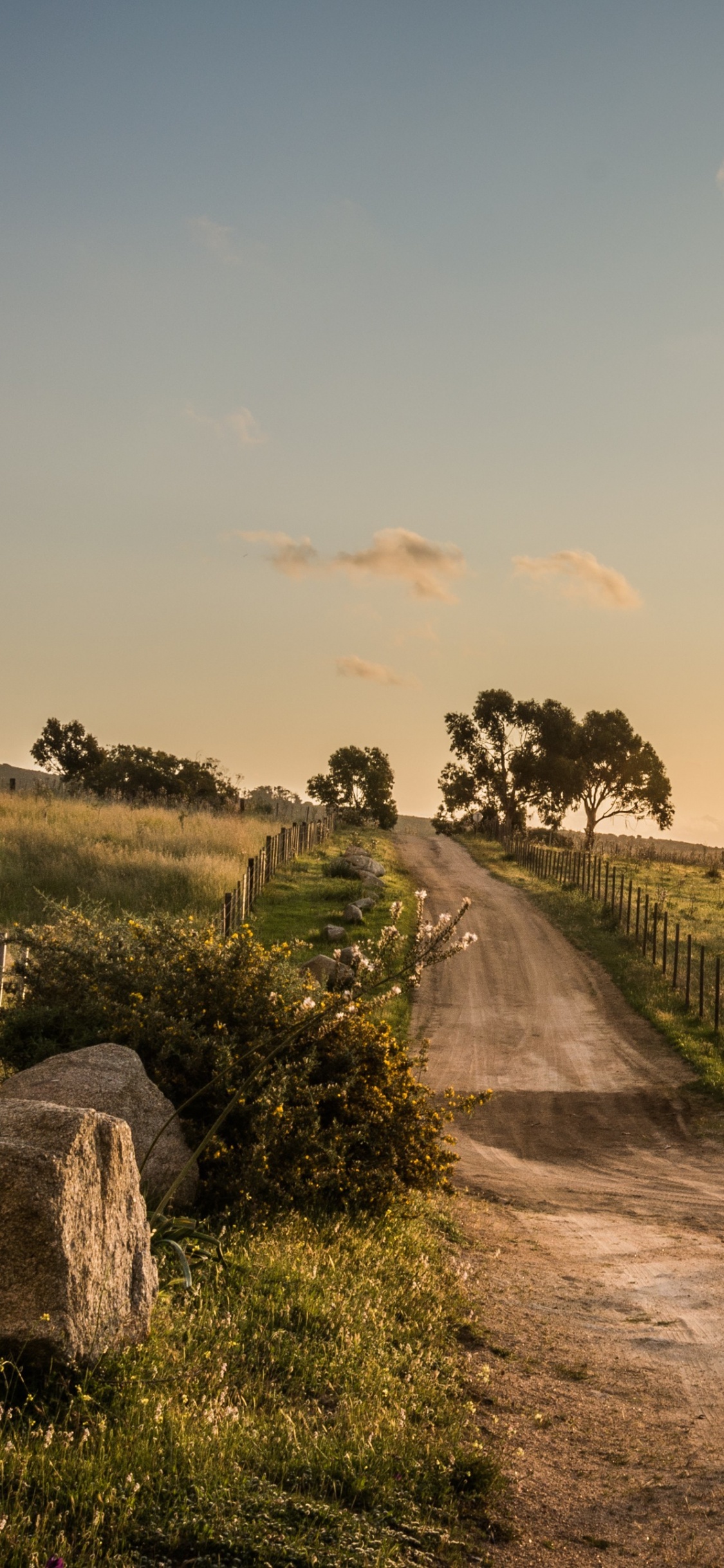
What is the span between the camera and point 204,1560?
164 inches

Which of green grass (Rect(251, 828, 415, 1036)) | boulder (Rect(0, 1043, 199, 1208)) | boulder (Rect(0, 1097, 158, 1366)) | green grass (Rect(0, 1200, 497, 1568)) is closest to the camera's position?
green grass (Rect(0, 1200, 497, 1568))

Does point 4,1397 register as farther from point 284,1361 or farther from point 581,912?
point 581,912

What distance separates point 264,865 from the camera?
110 feet

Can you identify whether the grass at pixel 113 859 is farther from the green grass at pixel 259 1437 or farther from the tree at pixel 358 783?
the tree at pixel 358 783

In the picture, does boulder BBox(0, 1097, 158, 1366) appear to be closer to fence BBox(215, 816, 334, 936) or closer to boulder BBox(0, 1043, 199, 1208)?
boulder BBox(0, 1043, 199, 1208)

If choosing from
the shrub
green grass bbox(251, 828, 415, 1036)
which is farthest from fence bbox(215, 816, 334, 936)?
the shrub

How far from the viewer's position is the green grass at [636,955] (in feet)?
68.8

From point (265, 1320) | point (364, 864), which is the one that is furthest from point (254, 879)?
point (265, 1320)

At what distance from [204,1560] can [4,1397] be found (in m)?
1.38

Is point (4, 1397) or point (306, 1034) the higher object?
point (306, 1034)

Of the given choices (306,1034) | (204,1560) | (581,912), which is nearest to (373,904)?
(581,912)

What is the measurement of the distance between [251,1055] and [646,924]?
2079cm

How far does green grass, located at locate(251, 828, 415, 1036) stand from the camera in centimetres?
2619

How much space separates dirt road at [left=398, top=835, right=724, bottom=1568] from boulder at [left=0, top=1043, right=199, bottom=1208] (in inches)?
106
